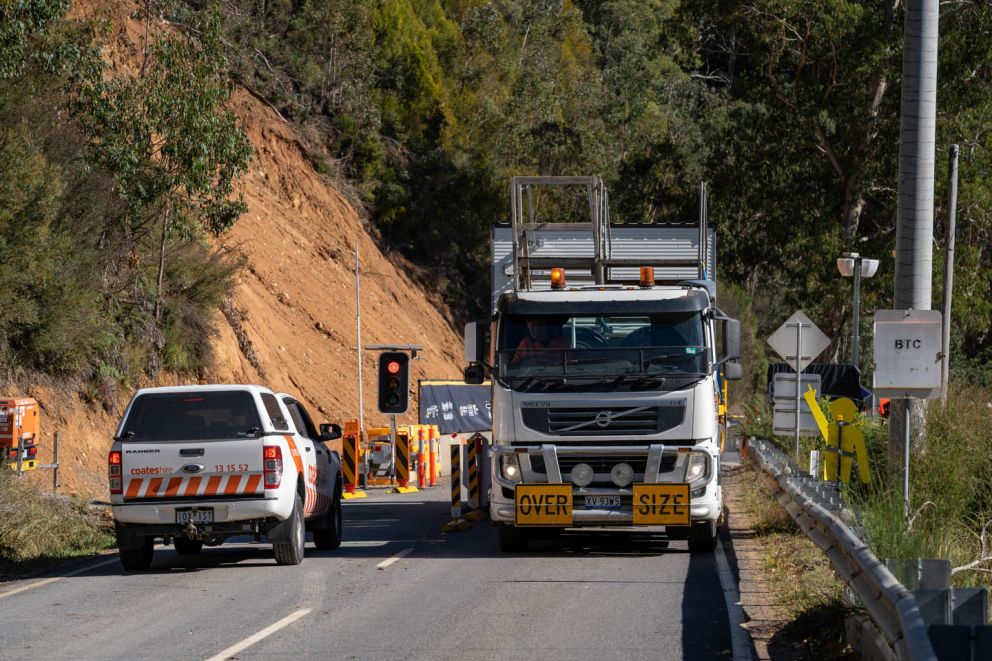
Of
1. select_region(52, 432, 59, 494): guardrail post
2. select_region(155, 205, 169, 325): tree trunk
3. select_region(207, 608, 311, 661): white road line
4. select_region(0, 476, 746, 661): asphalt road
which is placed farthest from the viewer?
select_region(155, 205, 169, 325): tree trunk

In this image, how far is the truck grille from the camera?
14.1 metres

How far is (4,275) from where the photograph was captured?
2366 centimetres

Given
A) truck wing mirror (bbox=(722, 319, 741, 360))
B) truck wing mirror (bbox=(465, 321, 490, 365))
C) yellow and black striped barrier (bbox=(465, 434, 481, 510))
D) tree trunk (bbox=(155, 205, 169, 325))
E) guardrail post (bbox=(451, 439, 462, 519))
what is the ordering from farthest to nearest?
tree trunk (bbox=(155, 205, 169, 325)) → guardrail post (bbox=(451, 439, 462, 519)) → yellow and black striped barrier (bbox=(465, 434, 481, 510)) → truck wing mirror (bbox=(465, 321, 490, 365)) → truck wing mirror (bbox=(722, 319, 741, 360))

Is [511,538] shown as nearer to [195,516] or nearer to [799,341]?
[195,516]

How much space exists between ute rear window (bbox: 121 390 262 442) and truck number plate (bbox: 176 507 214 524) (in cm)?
74

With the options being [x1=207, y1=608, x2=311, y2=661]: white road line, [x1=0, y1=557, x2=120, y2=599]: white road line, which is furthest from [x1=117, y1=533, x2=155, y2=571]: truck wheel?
[x1=207, y1=608, x2=311, y2=661]: white road line

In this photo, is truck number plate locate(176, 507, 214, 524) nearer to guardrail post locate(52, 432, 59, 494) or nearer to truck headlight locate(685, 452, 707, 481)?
truck headlight locate(685, 452, 707, 481)

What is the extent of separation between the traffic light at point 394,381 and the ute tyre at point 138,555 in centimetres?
927

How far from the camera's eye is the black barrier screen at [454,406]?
39.0 metres

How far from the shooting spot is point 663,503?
13.9 meters

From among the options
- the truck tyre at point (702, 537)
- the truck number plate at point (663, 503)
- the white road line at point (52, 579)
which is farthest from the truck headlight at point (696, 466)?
the white road line at point (52, 579)

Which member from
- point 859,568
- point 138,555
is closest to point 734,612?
point 859,568

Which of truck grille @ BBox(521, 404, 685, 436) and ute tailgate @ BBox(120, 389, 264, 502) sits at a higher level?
truck grille @ BBox(521, 404, 685, 436)

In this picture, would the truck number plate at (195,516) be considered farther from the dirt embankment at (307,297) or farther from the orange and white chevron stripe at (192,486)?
the dirt embankment at (307,297)
